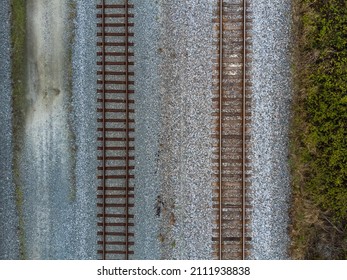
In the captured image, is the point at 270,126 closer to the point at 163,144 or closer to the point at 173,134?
the point at 173,134

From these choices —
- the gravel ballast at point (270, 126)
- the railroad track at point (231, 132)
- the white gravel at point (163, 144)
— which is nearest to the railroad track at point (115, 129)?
the white gravel at point (163, 144)

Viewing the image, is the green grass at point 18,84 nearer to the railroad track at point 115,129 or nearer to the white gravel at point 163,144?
the white gravel at point 163,144

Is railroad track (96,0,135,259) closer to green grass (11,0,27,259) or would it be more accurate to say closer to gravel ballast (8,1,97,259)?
gravel ballast (8,1,97,259)

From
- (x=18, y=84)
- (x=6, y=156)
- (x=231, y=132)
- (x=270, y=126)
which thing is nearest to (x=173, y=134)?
(x=231, y=132)

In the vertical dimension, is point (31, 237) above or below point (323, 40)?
below

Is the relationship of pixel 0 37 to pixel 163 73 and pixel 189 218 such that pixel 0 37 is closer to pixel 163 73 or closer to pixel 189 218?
pixel 163 73

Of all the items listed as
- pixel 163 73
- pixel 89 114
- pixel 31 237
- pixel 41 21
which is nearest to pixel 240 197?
pixel 163 73
